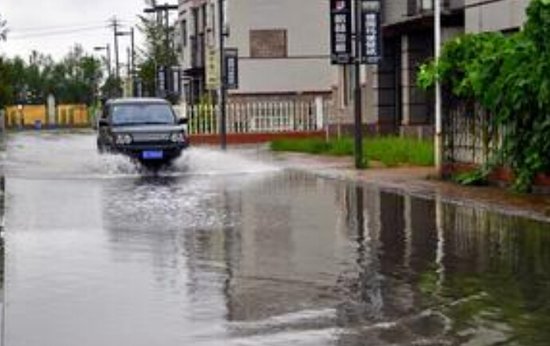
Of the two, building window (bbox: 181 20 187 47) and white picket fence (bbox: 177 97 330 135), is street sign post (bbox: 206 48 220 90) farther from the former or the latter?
building window (bbox: 181 20 187 47)

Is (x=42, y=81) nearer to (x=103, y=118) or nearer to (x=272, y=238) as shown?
(x=103, y=118)

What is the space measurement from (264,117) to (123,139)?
18.3 metres

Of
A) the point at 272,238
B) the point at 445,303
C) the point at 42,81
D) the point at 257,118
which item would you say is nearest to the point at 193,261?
the point at 272,238

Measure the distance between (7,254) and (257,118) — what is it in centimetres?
3313

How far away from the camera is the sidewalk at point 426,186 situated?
17094mm

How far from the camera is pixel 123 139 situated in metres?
27.9

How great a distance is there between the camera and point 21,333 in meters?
8.70

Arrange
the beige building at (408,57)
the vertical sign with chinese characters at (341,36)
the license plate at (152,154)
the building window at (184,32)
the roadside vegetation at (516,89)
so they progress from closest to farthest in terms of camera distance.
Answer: the roadside vegetation at (516,89) → the vertical sign with chinese characters at (341,36) → the license plate at (152,154) → the beige building at (408,57) → the building window at (184,32)

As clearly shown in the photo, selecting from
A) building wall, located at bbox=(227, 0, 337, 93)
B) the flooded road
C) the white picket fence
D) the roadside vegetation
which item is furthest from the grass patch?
building wall, located at bbox=(227, 0, 337, 93)

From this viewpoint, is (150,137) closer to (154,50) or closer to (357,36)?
(357,36)

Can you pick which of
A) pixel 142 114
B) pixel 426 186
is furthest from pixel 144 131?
pixel 426 186

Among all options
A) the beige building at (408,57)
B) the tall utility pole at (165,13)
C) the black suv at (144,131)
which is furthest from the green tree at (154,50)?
the black suv at (144,131)

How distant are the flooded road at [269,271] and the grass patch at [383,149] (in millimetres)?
6522

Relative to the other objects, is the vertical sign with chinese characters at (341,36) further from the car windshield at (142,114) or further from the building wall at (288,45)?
the building wall at (288,45)
